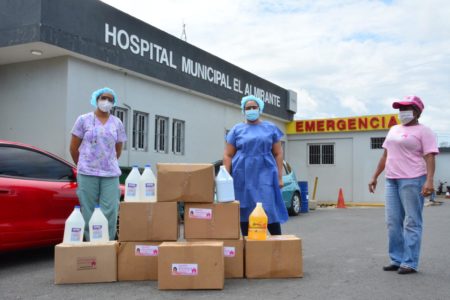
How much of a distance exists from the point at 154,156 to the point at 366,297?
882 cm

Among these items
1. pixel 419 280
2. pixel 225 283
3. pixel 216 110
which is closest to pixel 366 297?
pixel 419 280

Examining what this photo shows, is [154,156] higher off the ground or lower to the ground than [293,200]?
higher

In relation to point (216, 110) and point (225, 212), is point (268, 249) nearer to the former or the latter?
point (225, 212)

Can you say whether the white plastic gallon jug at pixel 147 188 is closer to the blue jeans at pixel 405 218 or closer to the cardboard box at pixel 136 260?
the cardboard box at pixel 136 260

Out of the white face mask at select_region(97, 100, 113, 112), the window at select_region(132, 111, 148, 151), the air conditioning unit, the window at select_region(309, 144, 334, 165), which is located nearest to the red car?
the white face mask at select_region(97, 100, 113, 112)

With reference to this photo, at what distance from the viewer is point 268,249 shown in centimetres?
485

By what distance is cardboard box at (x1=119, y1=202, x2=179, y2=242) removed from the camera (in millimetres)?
4785

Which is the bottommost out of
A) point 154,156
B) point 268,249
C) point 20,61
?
point 268,249

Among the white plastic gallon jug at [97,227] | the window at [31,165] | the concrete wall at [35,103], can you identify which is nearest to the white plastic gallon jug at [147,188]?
the white plastic gallon jug at [97,227]

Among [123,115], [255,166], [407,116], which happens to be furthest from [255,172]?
[123,115]

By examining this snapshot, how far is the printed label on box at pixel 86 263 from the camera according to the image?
471 cm

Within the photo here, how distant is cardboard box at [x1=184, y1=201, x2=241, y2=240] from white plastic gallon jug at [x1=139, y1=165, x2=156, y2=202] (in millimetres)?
361

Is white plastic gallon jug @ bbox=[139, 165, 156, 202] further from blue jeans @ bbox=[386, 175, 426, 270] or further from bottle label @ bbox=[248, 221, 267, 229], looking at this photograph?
blue jeans @ bbox=[386, 175, 426, 270]

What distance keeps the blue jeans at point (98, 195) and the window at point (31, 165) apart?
60 centimetres
